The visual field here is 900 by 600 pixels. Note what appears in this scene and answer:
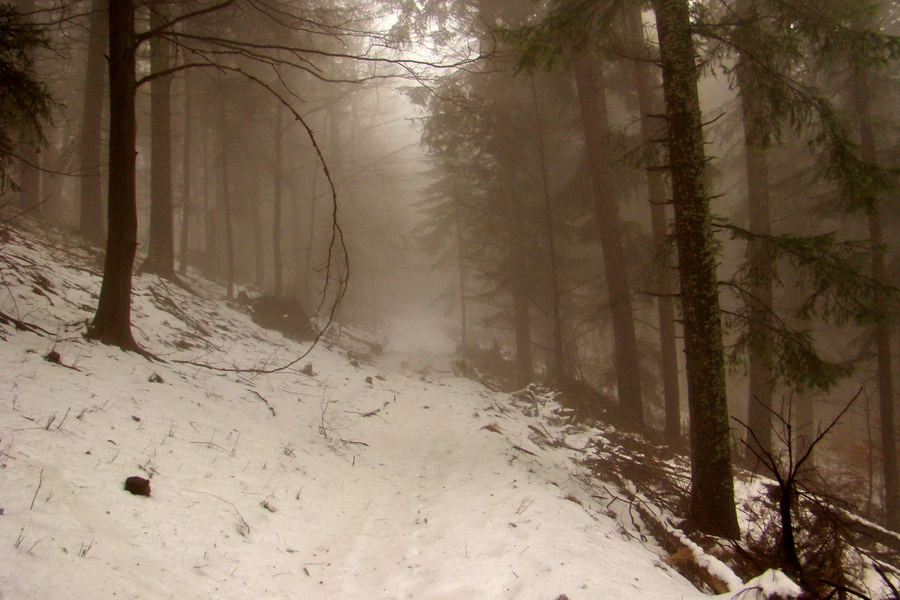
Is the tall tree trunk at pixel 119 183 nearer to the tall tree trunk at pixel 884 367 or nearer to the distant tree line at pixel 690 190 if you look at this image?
the distant tree line at pixel 690 190

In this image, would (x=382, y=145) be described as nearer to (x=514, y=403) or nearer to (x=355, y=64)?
(x=355, y=64)

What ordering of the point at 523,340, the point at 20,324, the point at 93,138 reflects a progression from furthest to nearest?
the point at 523,340 < the point at 93,138 < the point at 20,324

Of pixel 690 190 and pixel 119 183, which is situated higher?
pixel 119 183

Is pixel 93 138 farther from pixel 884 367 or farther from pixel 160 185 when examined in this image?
pixel 884 367

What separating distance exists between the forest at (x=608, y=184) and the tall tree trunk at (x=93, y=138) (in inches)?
3.0

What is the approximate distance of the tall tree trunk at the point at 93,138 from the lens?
43.9ft

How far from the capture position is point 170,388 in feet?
20.1

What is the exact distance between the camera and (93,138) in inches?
557

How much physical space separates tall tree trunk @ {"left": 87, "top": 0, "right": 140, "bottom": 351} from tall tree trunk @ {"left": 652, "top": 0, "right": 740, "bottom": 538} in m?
6.74

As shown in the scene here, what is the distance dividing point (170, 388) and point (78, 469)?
8.48ft

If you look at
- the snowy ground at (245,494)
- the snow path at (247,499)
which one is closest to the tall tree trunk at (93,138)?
the snowy ground at (245,494)

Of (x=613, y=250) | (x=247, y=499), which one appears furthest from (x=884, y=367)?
(x=247, y=499)

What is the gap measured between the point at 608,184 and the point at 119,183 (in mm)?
9470

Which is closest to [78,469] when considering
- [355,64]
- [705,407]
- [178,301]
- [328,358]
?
[705,407]
